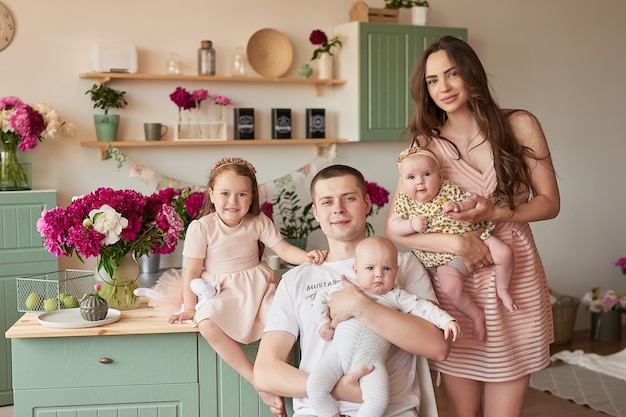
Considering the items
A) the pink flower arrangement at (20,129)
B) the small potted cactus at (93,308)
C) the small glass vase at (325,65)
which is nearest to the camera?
the small potted cactus at (93,308)

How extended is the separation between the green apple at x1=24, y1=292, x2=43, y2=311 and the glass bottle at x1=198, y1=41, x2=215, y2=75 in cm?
229

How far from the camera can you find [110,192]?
2818 millimetres

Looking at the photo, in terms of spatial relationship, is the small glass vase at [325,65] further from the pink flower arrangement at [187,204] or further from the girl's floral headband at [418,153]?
the girl's floral headband at [418,153]

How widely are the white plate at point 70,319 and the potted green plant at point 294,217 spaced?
Answer: 7.24 ft

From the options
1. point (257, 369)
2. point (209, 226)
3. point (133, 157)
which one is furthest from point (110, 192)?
point (133, 157)

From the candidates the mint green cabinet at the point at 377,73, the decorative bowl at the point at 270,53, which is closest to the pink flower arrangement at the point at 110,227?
the decorative bowl at the point at 270,53

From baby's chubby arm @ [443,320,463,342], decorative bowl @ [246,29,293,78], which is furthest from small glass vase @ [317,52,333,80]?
baby's chubby arm @ [443,320,463,342]

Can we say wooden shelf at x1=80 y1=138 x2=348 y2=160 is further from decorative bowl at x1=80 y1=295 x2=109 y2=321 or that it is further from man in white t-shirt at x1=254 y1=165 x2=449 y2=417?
man in white t-shirt at x1=254 y1=165 x2=449 y2=417

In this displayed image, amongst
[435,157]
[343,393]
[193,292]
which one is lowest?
[343,393]

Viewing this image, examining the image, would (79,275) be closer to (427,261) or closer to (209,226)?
(209,226)

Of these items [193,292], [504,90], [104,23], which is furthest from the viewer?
[504,90]

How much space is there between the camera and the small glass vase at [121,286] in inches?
112

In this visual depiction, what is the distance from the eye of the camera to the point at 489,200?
245cm

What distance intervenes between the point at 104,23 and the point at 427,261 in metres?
2.86
